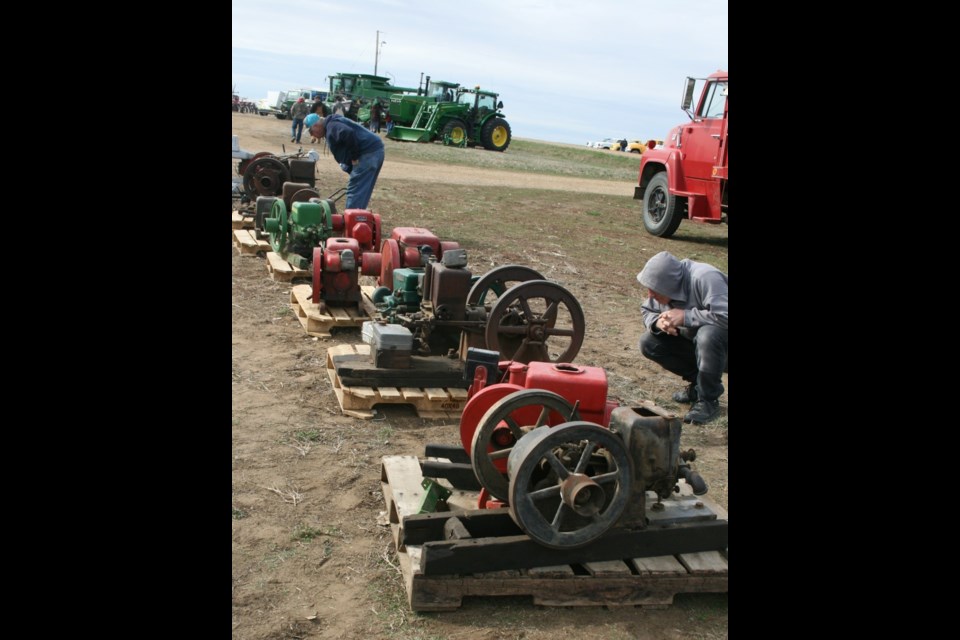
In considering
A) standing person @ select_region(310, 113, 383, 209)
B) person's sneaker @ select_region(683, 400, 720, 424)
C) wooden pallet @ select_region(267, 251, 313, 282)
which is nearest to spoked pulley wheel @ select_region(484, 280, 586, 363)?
person's sneaker @ select_region(683, 400, 720, 424)

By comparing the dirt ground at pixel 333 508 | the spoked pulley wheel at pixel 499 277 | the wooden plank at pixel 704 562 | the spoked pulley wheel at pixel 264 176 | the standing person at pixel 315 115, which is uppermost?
the standing person at pixel 315 115

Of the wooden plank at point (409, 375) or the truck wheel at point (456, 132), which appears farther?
the truck wheel at point (456, 132)

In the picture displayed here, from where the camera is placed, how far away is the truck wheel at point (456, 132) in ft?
96.7

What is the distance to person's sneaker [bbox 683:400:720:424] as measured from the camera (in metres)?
5.33

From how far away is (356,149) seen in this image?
956cm

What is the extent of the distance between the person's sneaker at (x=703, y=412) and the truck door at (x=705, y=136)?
287 inches

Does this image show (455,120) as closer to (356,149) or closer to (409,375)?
(356,149)

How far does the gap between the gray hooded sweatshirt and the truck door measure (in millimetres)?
7128

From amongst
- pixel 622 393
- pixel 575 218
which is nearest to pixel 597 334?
pixel 622 393

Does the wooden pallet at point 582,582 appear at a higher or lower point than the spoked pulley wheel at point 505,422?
lower

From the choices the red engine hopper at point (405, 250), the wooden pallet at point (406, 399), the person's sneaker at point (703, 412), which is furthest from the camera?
the red engine hopper at point (405, 250)

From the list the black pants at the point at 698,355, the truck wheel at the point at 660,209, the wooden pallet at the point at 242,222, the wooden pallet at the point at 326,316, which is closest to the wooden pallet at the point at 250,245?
the wooden pallet at the point at 242,222

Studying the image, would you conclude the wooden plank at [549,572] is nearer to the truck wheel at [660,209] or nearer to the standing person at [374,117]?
the truck wheel at [660,209]
